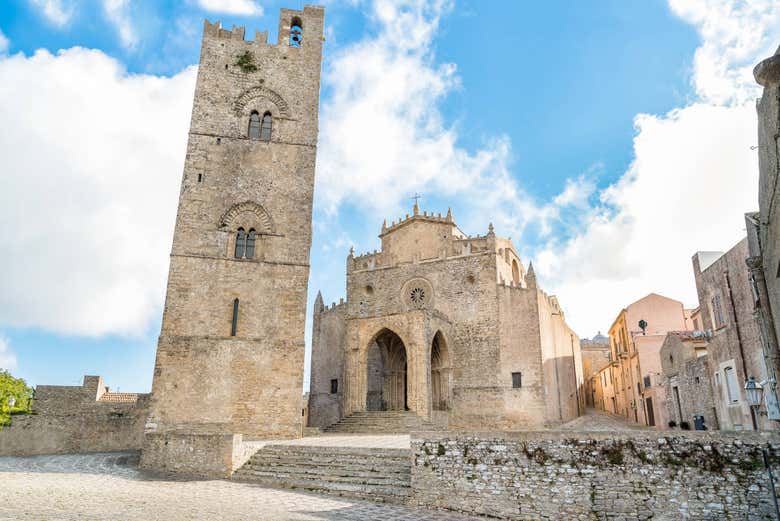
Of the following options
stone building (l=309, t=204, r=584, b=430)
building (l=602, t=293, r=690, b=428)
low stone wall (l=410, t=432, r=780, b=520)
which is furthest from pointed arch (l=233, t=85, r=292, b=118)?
building (l=602, t=293, r=690, b=428)

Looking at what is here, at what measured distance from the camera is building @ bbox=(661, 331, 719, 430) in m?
17.0

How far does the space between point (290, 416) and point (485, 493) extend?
9190mm

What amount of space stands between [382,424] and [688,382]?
39.1 feet

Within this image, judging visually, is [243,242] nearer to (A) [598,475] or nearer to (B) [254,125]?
(B) [254,125]

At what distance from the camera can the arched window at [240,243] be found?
18.3 meters

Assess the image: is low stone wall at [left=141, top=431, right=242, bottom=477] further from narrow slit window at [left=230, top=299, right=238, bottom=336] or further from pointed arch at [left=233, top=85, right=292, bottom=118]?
pointed arch at [left=233, top=85, right=292, bottom=118]

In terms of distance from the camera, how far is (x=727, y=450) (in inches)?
313

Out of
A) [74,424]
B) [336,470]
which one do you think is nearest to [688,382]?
[336,470]

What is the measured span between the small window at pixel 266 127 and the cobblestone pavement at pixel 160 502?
1252cm

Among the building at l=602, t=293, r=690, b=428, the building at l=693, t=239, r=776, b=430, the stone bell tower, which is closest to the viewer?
the building at l=693, t=239, r=776, b=430

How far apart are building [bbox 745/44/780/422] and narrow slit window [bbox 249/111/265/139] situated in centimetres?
1617

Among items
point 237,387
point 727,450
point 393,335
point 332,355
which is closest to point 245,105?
point 237,387

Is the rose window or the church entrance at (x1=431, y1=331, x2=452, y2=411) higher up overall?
the rose window

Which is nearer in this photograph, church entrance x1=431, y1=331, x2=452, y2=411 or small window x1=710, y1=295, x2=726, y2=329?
small window x1=710, y1=295, x2=726, y2=329
